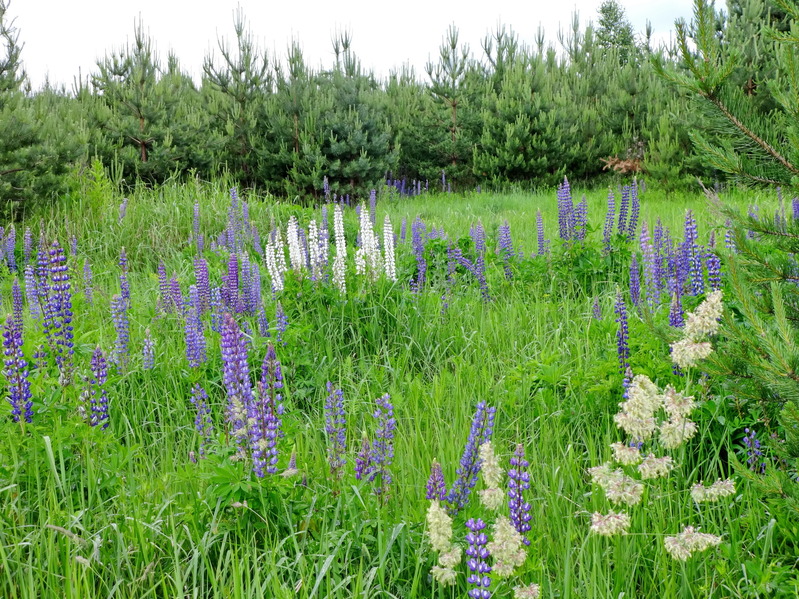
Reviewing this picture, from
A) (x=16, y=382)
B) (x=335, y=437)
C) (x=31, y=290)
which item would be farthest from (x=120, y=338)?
(x=335, y=437)

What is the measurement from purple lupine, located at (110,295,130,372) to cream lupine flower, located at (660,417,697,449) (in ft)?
10.2

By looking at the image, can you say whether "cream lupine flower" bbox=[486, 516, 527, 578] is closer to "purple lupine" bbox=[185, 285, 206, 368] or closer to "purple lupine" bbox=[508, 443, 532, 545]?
"purple lupine" bbox=[508, 443, 532, 545]

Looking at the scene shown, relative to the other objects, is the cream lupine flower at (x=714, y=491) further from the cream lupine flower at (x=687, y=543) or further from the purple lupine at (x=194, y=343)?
the purple lupine at (x=194, y=343)

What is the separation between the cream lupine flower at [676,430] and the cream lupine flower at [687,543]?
0.85 feet

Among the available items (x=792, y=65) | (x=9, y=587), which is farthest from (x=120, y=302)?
(x=792, y=65)

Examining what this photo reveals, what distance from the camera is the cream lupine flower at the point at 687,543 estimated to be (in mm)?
1854

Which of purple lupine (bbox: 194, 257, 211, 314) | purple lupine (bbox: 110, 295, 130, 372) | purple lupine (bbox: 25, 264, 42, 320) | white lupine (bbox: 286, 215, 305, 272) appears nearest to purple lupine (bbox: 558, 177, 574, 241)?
white lupine (bbox: 286, 215, 305, 272)

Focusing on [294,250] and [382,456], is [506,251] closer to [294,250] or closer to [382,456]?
[294,250]

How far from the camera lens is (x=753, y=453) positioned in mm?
2707

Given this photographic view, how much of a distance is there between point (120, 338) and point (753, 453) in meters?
3.51

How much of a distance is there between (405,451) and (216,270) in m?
3.67

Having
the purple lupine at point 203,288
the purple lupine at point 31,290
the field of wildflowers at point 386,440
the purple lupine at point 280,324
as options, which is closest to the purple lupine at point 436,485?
the field of wildflowers at point 386,440

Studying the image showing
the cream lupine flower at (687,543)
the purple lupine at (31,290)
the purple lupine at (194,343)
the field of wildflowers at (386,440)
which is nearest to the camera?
the cream lupine flower at (687,543)

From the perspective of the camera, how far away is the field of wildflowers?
6.81ft
